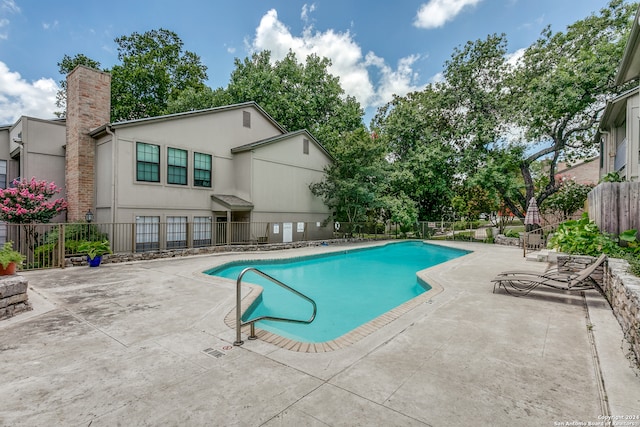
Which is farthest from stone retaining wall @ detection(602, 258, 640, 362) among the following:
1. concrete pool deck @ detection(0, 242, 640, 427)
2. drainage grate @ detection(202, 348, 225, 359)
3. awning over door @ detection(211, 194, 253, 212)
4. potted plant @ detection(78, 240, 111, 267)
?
awning over door @ detection(211, 194, 253, 212)

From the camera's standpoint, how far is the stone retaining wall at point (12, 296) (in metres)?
4.97

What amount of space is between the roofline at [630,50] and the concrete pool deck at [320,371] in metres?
5.81

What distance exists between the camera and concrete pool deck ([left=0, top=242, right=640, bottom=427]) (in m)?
2.61

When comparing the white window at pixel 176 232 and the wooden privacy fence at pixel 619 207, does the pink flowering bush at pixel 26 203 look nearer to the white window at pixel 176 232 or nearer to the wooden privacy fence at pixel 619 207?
the white window at pixel 176 232

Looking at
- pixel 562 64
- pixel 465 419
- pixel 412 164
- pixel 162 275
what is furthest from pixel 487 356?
pixel 562 64

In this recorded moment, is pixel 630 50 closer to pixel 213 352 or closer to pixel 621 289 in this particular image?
pixel 621 289

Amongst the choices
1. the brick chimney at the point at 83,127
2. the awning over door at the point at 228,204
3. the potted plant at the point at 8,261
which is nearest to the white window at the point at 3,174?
the brick chimney at the point at 83,127

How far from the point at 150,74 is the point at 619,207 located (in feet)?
109

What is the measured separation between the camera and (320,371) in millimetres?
3311

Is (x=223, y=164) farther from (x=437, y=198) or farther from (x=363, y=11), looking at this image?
(x=437, y=198)

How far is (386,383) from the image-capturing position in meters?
3.07

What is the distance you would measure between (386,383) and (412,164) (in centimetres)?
1993

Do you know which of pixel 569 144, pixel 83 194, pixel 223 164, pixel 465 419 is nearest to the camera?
pixel 465 419

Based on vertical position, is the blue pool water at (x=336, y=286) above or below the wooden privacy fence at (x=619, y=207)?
below
